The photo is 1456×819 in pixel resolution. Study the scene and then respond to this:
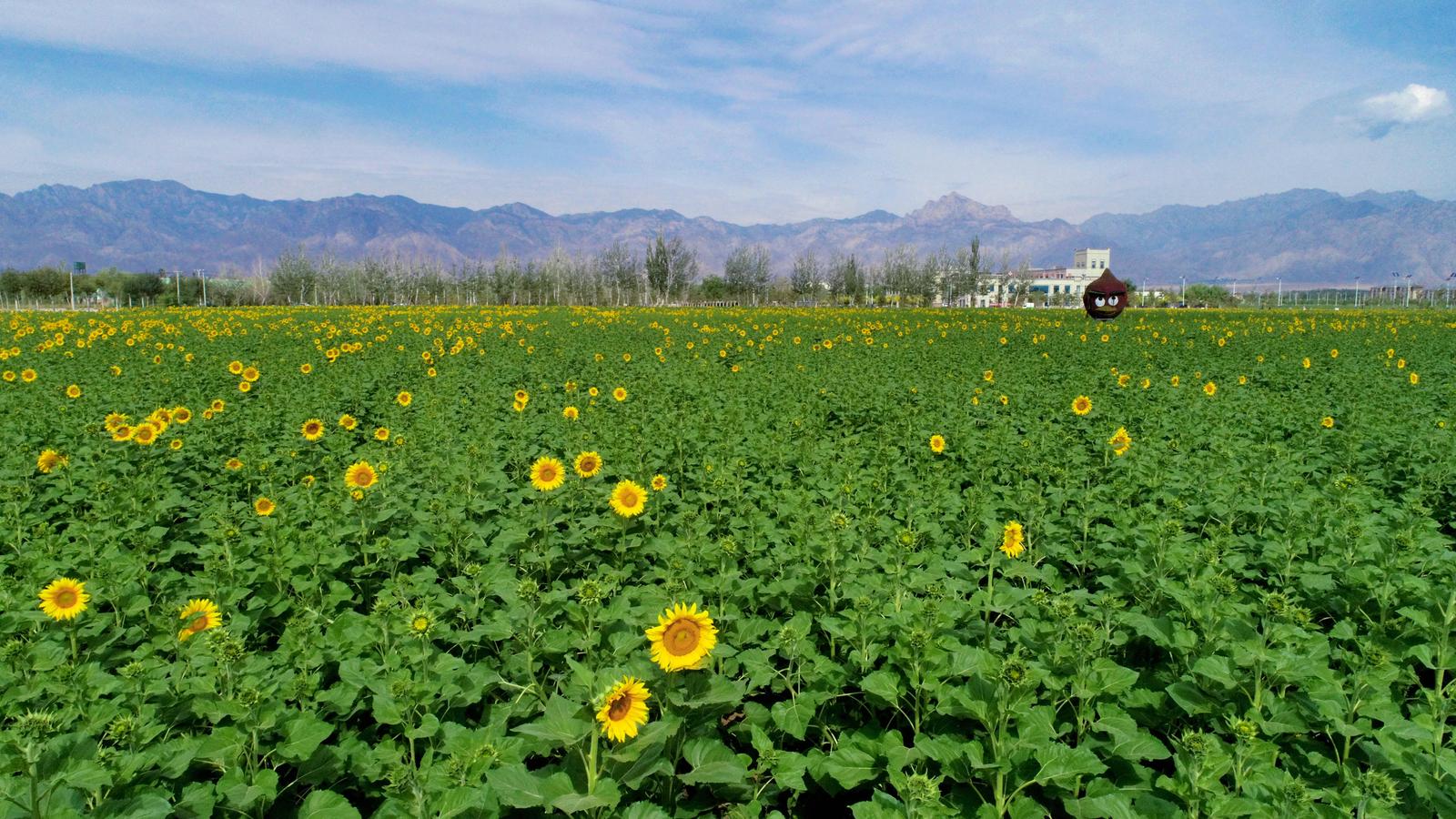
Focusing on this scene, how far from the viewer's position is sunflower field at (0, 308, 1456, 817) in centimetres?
224

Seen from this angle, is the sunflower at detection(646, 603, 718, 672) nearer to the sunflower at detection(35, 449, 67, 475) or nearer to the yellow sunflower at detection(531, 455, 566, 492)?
the yellow sunflower at detection(531, 455, 566, 492)

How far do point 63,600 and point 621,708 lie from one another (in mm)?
2760

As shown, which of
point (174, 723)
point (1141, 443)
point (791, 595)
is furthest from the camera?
point (1141, 443)

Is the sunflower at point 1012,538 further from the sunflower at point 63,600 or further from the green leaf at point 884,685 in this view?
the sunflower at point 63,600

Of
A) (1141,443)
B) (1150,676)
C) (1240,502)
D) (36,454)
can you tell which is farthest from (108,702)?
(1141,443)

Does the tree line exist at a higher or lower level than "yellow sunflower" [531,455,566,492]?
higher

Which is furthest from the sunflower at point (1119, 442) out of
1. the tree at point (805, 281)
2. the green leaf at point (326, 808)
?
the tree at point (805, 281)

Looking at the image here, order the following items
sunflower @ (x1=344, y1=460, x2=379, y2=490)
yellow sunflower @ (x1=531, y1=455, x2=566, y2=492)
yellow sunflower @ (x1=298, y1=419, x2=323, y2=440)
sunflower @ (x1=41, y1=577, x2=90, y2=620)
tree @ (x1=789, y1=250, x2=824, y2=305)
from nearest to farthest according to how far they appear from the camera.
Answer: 1. sunflower @ (x1=41, y1=577, x2=90, y2=620)
2. yellow sunflower @ (x1=531, y1=455, x2=566, y2=492)
3. sunflower @ (x1=344, y1=460, x2=379, y2=490)
4. yellow sunflower @ (x1=298, y1=419, x2=323, y2=440)
5. tree @ (x1=789, y1=250, x2=824, y2=305)

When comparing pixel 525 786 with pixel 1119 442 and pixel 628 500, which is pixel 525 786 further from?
pixel 1119 442

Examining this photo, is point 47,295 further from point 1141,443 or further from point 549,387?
point 1141,443

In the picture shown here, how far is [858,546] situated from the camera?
4109 millimetres

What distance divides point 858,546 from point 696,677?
5.95 ft

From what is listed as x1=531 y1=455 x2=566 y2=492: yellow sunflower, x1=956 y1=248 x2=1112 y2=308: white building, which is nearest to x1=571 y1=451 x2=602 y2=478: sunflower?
x1=531 y1=455 x2=566 y2=492: yellow sunflower

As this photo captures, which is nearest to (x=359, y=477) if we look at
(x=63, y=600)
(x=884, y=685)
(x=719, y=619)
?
(x=63, y=600)
